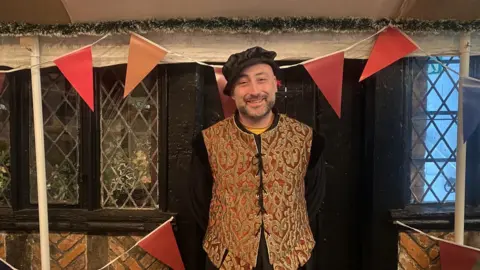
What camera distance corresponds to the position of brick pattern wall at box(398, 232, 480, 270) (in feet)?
6.32

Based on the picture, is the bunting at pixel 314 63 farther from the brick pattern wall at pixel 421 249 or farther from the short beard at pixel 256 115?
the brick pattern wall at pixel 421 249

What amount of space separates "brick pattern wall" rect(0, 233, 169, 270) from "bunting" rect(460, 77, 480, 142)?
1.43 meters

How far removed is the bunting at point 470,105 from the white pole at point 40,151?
67.9 inches

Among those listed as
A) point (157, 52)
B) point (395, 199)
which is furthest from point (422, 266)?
point (157, 52)

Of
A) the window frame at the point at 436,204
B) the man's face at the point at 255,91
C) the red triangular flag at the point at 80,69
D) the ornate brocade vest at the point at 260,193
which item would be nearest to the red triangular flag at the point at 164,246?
the ornate brocade vest at the point at 260,193

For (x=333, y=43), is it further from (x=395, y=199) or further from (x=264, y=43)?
(x=395, y=199)

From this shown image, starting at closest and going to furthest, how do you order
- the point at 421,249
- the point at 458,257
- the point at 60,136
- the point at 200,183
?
the point at 200,183
the point at 458,257
the point at 421,249
the point at 60,136

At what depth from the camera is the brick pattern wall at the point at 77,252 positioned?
2006 millimetres

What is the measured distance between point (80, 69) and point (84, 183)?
0.55 m

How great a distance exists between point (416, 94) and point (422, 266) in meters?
0.76

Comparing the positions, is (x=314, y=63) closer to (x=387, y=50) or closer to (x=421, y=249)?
(x=387, y=50)

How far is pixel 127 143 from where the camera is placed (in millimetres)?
2031

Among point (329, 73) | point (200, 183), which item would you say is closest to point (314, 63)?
point (329, 73)

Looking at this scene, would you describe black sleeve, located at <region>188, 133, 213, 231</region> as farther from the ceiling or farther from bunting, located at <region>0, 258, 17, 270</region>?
bunting, located at <region>0, 258, 17, 270</region>
